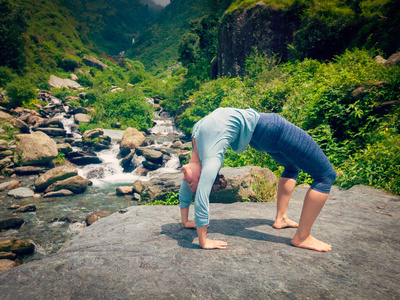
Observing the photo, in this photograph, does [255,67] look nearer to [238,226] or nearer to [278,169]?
[278,169]

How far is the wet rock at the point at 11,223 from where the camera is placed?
6.49 m

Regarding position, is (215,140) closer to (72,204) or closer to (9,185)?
(72,204)

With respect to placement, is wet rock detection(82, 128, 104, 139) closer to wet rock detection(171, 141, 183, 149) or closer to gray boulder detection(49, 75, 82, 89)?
wet rock detection(171, 141, 183, 149)

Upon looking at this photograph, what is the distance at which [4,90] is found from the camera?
19.5 metres

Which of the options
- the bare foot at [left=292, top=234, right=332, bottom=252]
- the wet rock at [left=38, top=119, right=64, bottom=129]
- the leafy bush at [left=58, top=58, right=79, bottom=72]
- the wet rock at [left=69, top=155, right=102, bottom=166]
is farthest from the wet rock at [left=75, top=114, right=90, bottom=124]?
the leafy bush at [left=58, top=58, right=79, bottom=72]

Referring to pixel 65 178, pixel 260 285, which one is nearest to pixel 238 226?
pixel 260 285

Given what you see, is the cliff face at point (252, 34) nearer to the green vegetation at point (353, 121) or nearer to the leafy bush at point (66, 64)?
the green vegetation at point (353, 121)

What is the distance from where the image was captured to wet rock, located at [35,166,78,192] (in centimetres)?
924

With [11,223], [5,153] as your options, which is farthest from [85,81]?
[11,223]

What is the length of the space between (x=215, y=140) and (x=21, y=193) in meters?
10.1

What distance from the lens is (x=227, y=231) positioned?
7.95ft

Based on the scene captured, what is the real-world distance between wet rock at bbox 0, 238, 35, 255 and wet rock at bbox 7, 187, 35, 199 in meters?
3.85

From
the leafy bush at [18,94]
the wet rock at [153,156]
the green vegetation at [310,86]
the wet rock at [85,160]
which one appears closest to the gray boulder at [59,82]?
the green vegetation at [310,86]

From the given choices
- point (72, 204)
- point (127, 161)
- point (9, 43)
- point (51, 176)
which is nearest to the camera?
point (72, 204)
